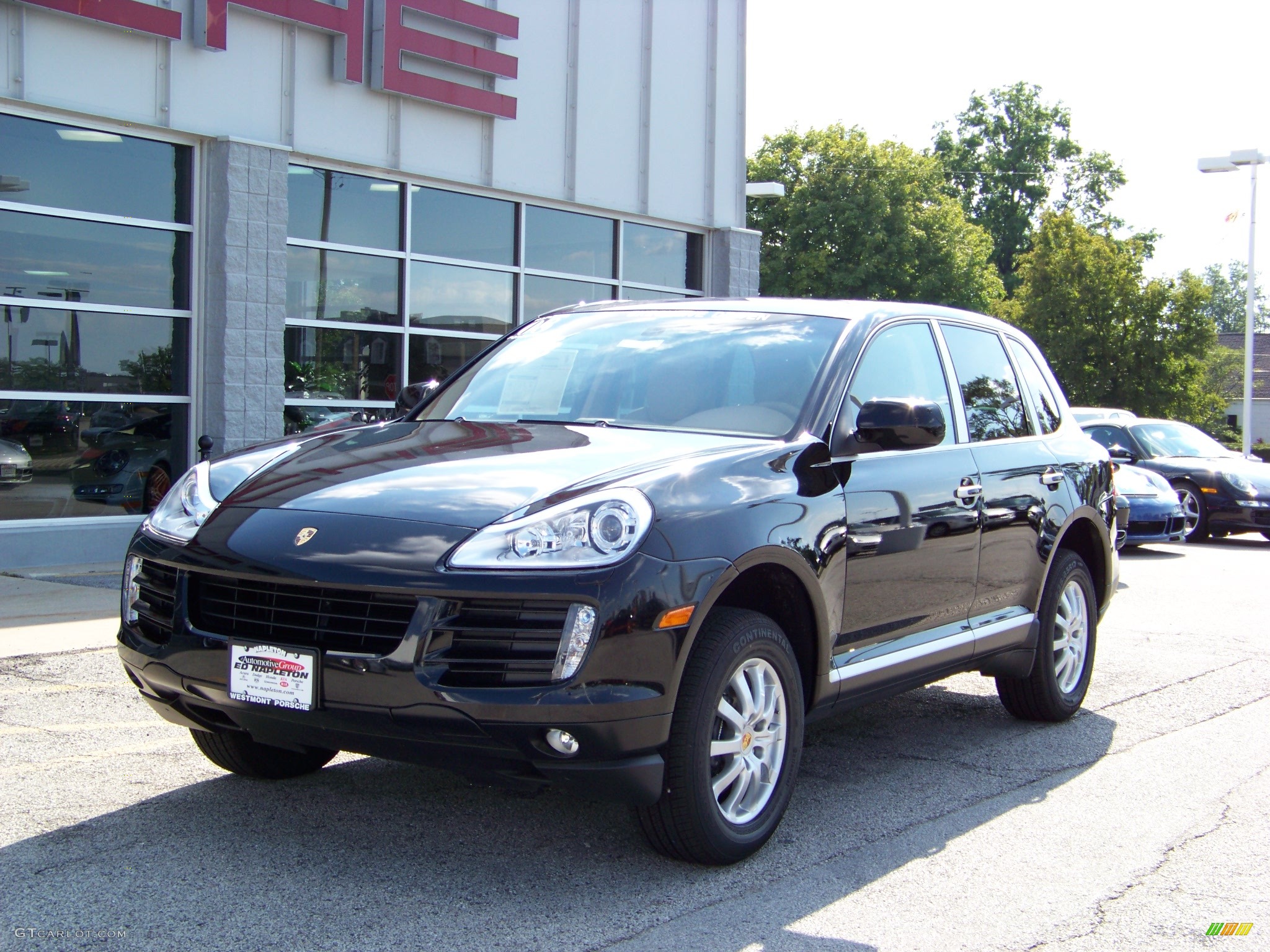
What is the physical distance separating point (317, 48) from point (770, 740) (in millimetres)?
9975

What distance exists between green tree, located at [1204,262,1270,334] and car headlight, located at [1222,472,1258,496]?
350 feet

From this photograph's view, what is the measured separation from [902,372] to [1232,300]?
410 ft

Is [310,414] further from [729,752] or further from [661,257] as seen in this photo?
[729,752]

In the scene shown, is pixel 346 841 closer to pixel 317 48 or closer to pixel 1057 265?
pixel 317 48

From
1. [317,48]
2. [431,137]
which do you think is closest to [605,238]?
[431,137]

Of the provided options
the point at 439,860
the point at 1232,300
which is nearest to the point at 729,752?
the point at 439,860

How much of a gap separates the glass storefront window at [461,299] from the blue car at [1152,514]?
697 cm

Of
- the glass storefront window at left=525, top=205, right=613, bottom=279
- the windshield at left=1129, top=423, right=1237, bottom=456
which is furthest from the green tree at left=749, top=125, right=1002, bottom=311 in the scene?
the glass storefront window at left=525, top=205, right=613, bottom=279

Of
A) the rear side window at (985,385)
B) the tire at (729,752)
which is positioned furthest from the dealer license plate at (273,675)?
the rear side window at (985,385)

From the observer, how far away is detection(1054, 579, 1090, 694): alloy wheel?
237 inches

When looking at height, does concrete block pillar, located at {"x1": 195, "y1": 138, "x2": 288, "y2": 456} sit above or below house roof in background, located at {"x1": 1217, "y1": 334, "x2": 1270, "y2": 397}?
below

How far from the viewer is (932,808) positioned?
4703mm

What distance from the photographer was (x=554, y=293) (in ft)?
49.4

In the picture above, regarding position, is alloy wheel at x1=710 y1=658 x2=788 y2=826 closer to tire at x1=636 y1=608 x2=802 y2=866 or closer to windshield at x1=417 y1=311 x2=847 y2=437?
tire at x1=636 y1=608 x2=802 y2=866
